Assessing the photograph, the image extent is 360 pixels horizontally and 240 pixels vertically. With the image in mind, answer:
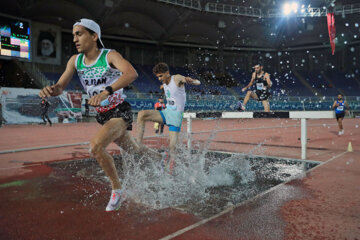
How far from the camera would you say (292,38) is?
37.6 m

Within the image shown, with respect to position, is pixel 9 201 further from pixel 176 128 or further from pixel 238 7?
pixel 238 7

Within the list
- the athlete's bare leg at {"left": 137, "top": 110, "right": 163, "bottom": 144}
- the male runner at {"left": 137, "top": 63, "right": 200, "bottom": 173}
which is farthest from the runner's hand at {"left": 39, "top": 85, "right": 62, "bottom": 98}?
the male runner at {"left": 137, "top": 63, "right": 200, "bottom": 173}

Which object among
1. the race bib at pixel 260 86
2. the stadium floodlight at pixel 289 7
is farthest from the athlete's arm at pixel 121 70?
the stadium floodlight at pixel 289 7

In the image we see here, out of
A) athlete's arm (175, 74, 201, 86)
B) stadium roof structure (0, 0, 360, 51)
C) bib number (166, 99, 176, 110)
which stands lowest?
bib number (166, 99, 176, 110)

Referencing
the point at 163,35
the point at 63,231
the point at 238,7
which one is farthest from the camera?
the point at 163,35

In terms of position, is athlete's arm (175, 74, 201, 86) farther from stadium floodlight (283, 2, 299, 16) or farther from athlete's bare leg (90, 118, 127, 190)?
stadium floodlight (283, 2, 299, 16)

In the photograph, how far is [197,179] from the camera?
155 inches

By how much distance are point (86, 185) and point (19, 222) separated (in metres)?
1.30

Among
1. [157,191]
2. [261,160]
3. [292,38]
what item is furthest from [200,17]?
[157,191]

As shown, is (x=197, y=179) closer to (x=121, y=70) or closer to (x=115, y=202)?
(x=115, y=202)

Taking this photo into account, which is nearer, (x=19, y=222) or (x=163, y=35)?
(x=19, y=222)

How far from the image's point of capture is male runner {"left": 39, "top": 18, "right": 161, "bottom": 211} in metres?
2.72

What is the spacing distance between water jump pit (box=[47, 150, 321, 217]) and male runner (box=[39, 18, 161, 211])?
598 mm

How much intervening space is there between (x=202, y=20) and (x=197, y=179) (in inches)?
1255
